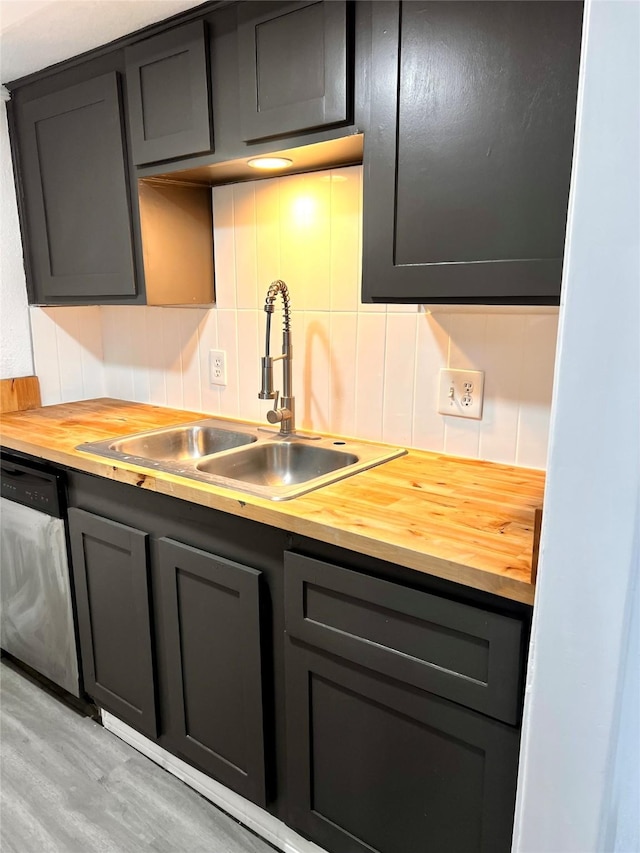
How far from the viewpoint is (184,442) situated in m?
2.00

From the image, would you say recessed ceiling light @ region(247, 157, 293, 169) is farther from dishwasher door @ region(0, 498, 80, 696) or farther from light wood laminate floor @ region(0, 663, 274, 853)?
light wood laminate floor @ region(0, 663, 274, 853)

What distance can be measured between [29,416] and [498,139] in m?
1.84

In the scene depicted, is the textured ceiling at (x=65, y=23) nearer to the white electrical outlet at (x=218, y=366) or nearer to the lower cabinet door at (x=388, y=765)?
the white electrical outlet at (x=218, y=366)

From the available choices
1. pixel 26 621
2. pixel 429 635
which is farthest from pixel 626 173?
pixel 26 621

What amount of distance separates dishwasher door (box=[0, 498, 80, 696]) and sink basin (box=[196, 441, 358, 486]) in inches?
22.6

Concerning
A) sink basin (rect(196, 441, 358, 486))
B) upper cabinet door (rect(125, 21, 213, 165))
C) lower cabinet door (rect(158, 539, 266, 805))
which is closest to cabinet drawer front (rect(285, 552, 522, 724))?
lower cabinet door (rect(158, 539, 266, 805))

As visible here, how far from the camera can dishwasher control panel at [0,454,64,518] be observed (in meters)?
1.77

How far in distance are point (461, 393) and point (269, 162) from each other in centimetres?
80

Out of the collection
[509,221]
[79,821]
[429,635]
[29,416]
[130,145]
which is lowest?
[79,821]

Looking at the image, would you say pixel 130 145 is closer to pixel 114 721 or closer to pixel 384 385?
pixel 384 385

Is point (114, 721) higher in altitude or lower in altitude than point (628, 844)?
lower

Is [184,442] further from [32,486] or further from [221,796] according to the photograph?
[221,796]

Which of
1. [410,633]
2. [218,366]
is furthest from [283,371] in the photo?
[410,633]

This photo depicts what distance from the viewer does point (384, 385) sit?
66.9 inches
